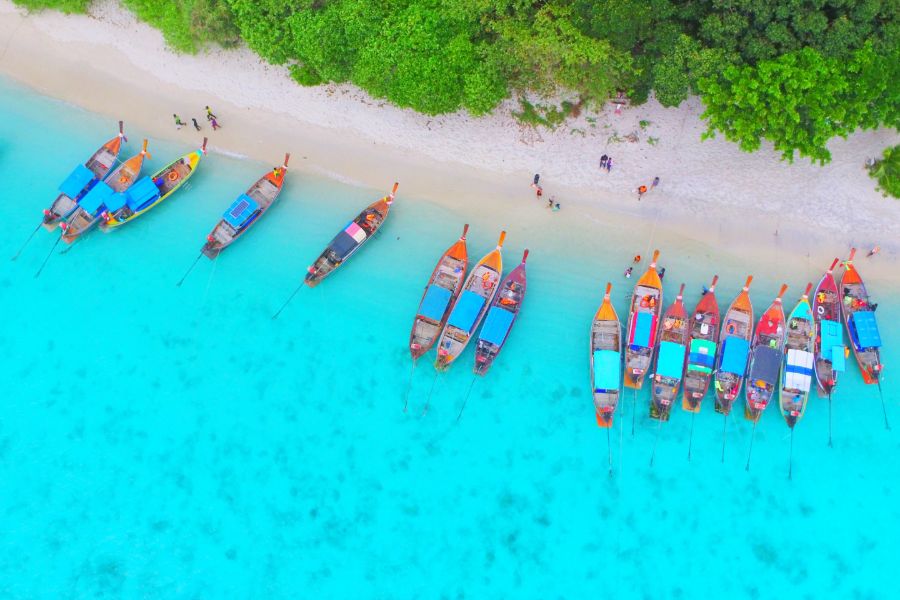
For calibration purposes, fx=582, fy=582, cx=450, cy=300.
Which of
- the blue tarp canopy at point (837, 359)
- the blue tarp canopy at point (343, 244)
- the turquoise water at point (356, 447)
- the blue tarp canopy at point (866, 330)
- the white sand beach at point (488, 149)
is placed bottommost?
the turquoise water at point (356, 447)

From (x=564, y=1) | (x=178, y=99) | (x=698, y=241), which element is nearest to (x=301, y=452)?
(x=178, y=99)

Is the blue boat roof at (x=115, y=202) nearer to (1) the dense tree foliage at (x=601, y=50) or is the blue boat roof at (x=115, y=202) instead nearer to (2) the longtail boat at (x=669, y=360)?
(1) the dense tree foliage at (x=601, y=50)

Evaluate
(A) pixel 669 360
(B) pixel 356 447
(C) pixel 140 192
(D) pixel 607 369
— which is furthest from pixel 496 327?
(C) pixel 140 192

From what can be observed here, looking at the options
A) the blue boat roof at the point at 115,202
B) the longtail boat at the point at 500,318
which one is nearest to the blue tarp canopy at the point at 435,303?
the longtail boat at the point at 500,318

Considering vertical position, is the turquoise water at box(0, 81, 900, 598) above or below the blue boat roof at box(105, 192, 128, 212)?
below

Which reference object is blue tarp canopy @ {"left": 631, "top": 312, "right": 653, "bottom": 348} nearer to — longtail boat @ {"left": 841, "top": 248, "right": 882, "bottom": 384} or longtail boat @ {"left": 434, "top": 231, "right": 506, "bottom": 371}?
longtail boat @ {"left": 434, "top": 231, "right": 506, "bottom": 371}

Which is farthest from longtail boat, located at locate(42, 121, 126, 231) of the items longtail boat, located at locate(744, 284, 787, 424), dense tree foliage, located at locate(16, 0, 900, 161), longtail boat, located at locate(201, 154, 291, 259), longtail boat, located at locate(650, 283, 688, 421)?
longtail boat, located at locate(744, 284, 787, 424)
